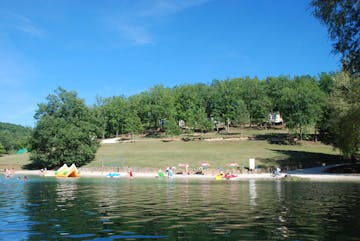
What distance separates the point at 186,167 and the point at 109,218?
182 feet

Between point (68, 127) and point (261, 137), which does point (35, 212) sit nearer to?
point (68, 127)

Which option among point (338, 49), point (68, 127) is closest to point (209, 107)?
point (68, 127)

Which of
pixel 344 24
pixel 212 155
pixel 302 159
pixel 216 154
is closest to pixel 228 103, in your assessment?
pixel 216 154

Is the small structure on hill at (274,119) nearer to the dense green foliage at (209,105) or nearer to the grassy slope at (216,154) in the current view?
the dense green foliage at (209,105)

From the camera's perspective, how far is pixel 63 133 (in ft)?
282

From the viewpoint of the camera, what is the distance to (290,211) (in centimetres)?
2259

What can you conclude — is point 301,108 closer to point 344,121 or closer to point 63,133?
point 344,121

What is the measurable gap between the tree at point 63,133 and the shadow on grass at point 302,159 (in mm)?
43236

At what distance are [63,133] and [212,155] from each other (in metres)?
35.6

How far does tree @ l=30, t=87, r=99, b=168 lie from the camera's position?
8569 cm

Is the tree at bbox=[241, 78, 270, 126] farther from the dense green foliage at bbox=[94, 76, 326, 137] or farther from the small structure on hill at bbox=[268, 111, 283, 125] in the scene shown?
the small structure on hill at bbox=[268, 111, 283, 125]

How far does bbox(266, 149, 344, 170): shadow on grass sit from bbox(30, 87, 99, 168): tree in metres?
43.2

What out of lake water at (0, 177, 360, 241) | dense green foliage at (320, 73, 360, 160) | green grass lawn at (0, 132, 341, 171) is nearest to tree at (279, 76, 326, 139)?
green grass lawn at (0, 132, 341, 171)

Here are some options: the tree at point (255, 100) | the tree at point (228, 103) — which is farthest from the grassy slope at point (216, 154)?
the tree at point (255, 100)
